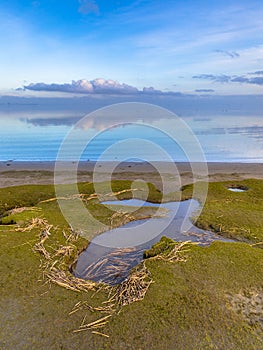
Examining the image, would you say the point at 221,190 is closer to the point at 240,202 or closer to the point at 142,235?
the point at 240,202

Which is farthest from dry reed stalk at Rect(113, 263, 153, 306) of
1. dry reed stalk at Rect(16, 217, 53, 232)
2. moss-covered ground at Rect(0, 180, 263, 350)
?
dry reed stalk at Rect(16, 217, 53, 232)

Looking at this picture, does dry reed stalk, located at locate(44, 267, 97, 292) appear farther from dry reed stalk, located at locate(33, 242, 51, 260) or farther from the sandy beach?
the sandy beach

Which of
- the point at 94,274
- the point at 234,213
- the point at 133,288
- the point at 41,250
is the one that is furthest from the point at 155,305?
the point at 234,213

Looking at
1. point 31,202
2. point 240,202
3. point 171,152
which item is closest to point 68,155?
point 171,152

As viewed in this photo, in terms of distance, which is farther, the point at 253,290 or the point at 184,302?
the point at 253,290

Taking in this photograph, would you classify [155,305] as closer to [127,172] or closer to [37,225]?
[37,225]
